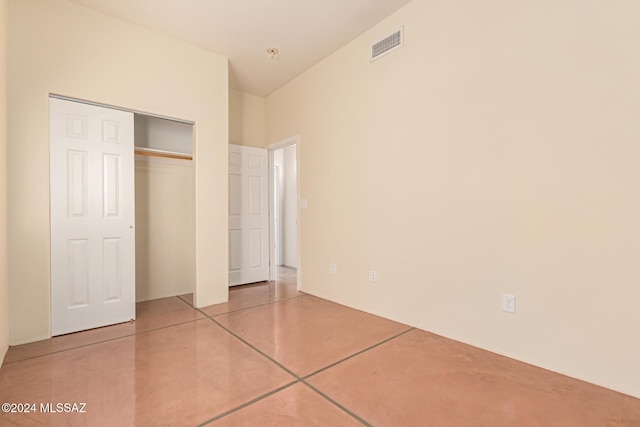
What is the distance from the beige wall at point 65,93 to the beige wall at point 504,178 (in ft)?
5.51

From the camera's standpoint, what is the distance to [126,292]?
2977mm

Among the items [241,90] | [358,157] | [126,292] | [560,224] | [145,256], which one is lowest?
[126,292]

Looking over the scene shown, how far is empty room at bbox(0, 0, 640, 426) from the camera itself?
1.71m

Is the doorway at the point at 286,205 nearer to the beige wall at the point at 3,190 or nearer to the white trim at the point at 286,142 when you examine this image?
the white trim at the point at 286,142

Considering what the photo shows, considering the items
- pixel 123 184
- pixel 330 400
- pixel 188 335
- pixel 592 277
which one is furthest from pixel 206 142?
pixel 592 277

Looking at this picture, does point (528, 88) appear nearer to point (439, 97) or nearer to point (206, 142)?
point (439, 97)

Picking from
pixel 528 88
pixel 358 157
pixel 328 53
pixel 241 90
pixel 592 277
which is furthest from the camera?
pixel 241 90

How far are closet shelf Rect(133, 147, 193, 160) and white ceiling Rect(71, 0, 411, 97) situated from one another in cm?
132

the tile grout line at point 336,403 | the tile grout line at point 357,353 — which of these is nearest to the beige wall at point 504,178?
the tile grout line at point 357,353

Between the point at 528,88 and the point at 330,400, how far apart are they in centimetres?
242

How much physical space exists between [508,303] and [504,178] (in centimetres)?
92

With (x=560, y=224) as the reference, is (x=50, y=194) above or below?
above

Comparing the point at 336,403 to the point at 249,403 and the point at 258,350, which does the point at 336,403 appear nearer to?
the point at 249,403

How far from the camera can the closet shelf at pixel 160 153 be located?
11.6 ft
